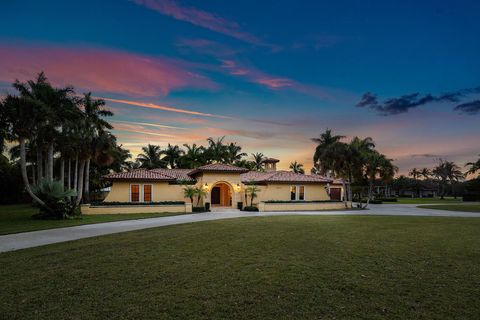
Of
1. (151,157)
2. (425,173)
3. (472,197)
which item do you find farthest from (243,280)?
(425,173)

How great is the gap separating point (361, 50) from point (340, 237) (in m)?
14.1

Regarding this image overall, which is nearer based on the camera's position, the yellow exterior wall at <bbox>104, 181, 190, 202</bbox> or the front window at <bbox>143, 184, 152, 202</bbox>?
the yellow exterior wall at <bbox>104, 181, 190, 202</bbox>

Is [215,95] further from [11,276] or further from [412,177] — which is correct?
→ [412,177]

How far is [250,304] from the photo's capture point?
5.04 meters

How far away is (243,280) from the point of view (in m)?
6.36

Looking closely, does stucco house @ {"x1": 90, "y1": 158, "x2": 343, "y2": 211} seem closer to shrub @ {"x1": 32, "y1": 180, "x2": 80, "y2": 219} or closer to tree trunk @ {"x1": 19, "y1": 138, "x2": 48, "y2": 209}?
shrub @ {"x1": 32, "y1": 180, "x2": 80, "y2": 219}

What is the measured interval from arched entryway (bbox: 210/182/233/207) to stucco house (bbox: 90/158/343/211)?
132 millimetres

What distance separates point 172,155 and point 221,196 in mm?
21273

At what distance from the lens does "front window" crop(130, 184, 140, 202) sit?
91.5ft

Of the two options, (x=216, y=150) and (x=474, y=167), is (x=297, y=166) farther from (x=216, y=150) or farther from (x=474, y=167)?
(x=474, y=167)

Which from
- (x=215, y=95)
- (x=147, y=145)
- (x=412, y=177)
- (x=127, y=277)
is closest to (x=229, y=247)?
(x=127, y=277)

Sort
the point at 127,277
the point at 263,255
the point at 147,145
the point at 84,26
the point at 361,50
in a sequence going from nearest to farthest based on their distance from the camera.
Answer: the point at 127,277
the point at 263,255
the point at 84,26
the point at 361,50
the point at 147,145

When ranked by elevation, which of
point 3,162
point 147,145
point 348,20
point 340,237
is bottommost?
point 340,237

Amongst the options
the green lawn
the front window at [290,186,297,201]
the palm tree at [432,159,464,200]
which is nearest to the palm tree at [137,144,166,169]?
the front window at [290,186,297,201]
